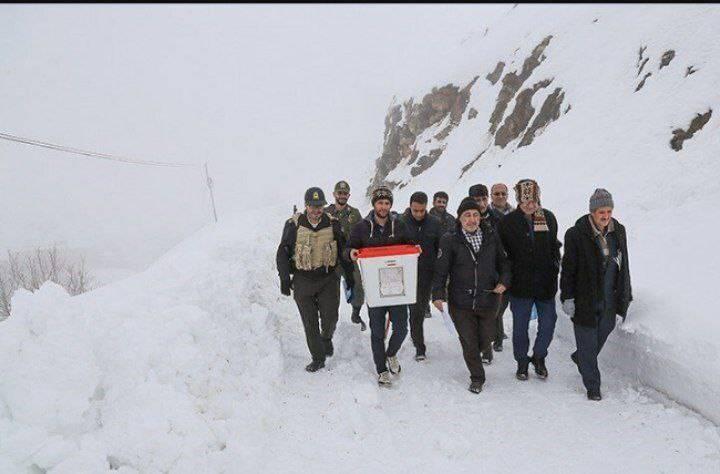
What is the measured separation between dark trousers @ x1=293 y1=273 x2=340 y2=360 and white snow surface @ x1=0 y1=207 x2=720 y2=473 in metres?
0.41

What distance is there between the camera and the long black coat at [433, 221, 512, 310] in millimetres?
4445

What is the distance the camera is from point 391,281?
446cm

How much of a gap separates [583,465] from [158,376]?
3.78m

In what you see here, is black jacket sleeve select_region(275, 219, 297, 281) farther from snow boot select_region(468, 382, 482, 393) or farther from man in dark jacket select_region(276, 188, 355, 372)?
snow boot select_region(468, 382, 482, 393)

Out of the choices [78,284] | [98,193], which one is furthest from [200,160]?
[78,284]

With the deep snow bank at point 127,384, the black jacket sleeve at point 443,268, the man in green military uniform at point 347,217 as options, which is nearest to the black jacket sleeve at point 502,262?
the black jacket sleeve at point 443,268

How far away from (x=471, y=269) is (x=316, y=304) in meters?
2.01

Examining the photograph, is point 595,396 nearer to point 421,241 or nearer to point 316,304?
point 421,241

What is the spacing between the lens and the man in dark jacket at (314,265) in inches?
192

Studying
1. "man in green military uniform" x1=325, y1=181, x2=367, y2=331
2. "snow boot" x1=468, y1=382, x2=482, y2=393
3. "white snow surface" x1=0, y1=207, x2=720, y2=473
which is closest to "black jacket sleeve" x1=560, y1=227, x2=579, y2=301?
"white snow surface" x1=0, y1=207, x2=720, y2=473

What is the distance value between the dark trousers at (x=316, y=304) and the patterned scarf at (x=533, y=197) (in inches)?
95.1

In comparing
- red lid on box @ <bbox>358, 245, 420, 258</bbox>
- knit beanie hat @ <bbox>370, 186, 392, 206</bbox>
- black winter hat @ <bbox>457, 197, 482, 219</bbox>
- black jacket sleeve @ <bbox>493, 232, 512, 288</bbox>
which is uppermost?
knit beanie hat @ <bbox>370, 186, 392, 206</bbox>

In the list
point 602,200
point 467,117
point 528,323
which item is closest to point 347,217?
point 528,323

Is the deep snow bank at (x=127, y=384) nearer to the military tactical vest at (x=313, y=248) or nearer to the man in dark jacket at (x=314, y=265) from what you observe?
the man in dark jacket at (x=314, y=265)
